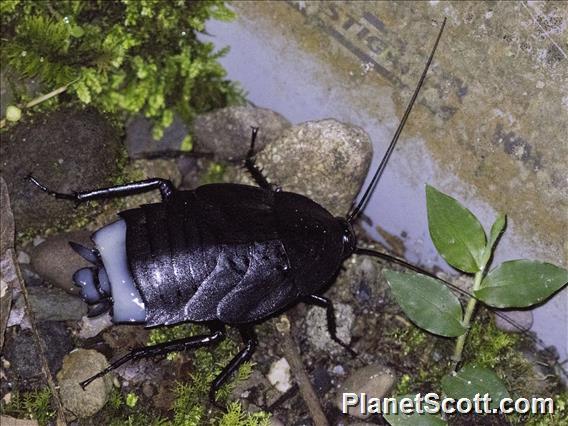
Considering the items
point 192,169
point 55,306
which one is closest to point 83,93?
point 192,169

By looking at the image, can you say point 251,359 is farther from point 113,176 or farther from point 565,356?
point 565,356

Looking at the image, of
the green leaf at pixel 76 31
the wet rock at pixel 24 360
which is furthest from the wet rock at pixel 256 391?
the green leaf at pixel 76 31

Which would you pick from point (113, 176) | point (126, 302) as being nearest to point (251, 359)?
point (126, 302)

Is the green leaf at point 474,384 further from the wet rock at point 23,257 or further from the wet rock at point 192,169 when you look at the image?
the wet rock at point 23,257

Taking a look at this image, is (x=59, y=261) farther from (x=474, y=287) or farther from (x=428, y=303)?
(x=474, y=287)

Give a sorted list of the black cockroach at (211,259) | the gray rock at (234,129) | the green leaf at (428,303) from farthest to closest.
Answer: the gray rock at (234,129) < the green leaf at (428,303) < the black cockroach at (211,259)

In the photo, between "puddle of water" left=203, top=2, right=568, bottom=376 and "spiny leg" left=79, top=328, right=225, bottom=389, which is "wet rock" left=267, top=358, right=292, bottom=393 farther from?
"puddle of water" left=203, top=2, right=568, bottom=376
